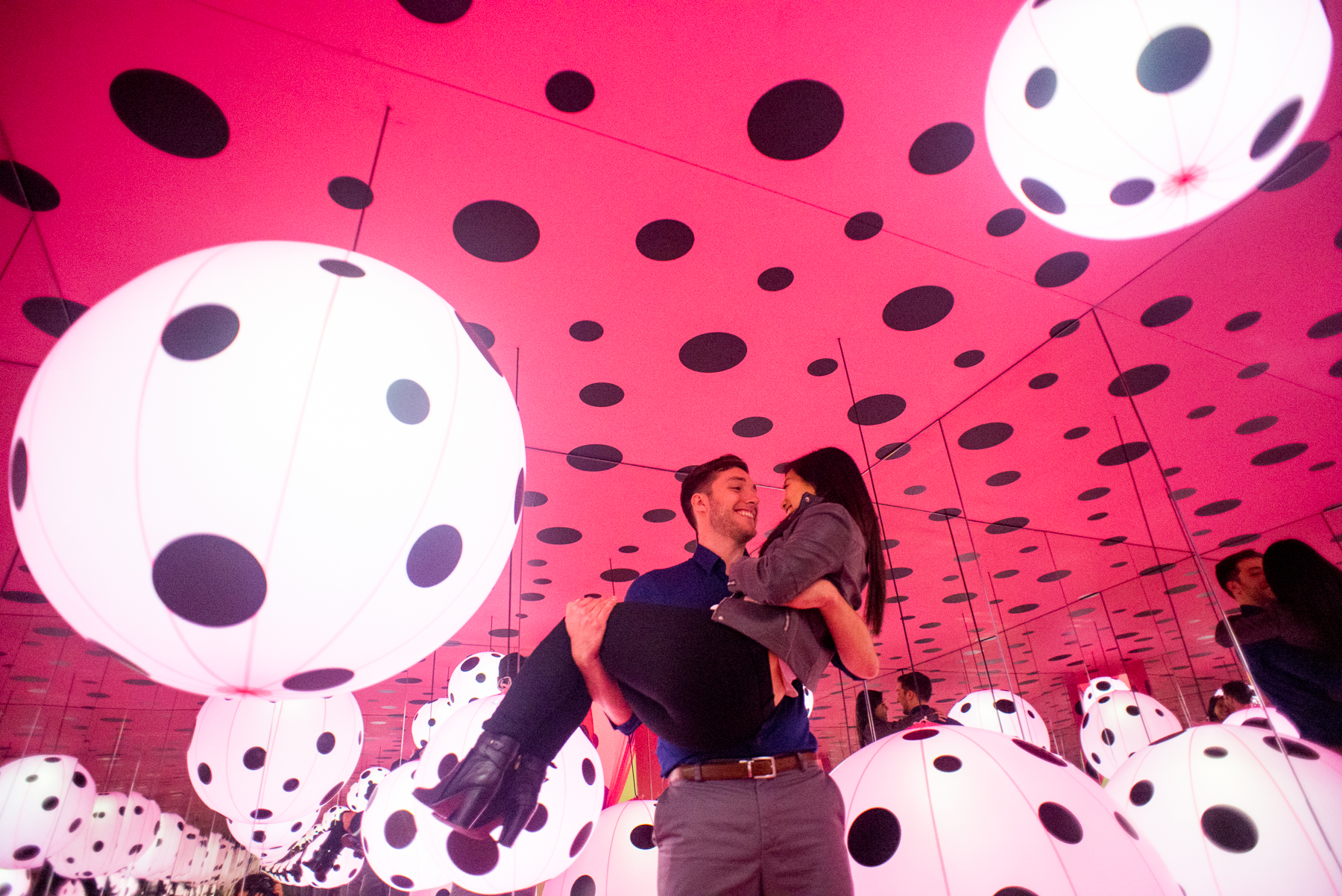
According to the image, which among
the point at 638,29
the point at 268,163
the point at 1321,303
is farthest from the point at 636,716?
the point at 1321,303

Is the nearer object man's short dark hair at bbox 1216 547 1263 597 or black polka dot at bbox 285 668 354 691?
black polka dot at bbox 285 668 354 691

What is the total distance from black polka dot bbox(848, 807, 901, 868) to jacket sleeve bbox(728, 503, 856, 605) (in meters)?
0.59

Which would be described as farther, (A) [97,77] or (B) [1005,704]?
(B) [1005,704]

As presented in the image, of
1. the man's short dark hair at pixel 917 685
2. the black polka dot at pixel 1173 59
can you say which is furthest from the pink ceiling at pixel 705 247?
the man's short dark hair at pixel 917 685

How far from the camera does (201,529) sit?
2.68 ft

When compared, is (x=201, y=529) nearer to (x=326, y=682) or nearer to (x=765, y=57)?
(x=326, y=682)

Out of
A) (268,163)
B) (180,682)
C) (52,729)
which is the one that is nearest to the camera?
(180,682)

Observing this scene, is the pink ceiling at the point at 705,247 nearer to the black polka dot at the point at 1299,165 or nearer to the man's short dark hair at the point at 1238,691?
the black polka dot at the point at 1299,165

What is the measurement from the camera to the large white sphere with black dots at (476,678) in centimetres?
491

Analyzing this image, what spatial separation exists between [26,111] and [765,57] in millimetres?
2043

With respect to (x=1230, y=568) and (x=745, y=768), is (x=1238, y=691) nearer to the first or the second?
(x=1230, y=568)

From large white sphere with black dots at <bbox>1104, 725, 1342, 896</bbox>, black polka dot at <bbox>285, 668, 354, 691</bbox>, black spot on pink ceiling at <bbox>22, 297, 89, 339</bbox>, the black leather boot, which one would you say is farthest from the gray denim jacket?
black spot on pink ceiling at <bbox>22, 297, 89, 339</bbox>

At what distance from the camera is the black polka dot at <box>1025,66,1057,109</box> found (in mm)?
1272

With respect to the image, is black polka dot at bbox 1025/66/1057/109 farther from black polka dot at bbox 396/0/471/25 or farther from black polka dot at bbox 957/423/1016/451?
black polka dot at bbox 957/423/1016/451
